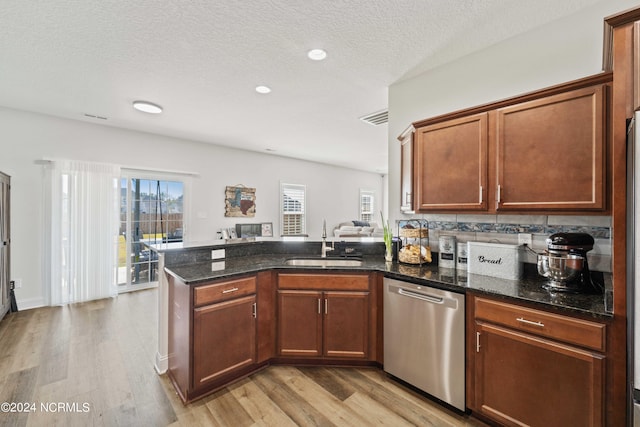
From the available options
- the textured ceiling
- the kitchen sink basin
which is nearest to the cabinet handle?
the kitchen sink basin

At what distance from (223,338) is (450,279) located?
172cm

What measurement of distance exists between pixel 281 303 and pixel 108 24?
2469mm

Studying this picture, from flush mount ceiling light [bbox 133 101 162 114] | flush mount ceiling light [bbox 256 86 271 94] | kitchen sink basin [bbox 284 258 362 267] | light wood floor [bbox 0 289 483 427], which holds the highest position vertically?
flush mount ceiling light [bbox 256 86 271 94]

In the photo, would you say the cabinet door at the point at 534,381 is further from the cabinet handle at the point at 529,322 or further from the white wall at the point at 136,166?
the white wall at the point at 136,166

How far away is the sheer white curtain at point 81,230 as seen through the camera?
12.5ft

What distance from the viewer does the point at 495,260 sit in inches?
76.9

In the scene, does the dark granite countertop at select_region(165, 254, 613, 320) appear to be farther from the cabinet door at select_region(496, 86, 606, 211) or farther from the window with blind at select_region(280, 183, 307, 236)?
the window with blind at select_region(280, 183, 307, 236)

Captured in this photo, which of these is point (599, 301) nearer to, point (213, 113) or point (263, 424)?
point (263, 424)

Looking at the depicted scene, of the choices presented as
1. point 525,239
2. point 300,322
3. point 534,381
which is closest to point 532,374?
point 534,381

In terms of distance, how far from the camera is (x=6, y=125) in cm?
357

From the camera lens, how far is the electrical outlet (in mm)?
2052

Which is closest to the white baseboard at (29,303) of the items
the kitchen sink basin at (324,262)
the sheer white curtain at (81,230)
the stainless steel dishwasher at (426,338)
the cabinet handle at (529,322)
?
the sheer white curtain at (81,230)

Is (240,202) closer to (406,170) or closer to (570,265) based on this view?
(406,170)

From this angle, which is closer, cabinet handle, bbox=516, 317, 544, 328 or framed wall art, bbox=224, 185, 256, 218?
cabinet handle, bbox=516, 317, 544, 328
